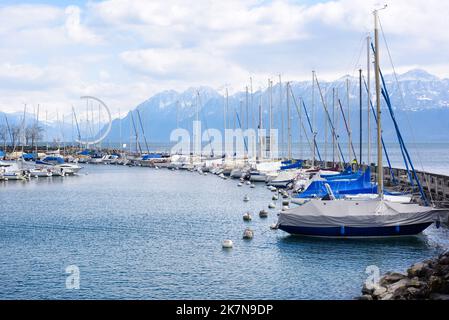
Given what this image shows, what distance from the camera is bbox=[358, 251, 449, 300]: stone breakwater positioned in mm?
20438

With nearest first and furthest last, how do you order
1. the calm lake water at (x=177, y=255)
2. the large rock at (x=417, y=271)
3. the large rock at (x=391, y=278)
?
the large rock at (x=417, y=271), the large rock at (x=391, y=278), the calm lake water at (x=177, y=255)

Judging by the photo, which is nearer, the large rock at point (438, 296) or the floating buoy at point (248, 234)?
the large rock at point (438, 296)

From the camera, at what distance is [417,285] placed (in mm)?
21422

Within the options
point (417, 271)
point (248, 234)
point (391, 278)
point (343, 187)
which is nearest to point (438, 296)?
point (417, 271)

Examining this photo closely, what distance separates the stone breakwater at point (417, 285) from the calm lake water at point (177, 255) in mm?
1546

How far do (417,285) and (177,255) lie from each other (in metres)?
13.7

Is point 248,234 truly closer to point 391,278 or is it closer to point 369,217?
point 369,217

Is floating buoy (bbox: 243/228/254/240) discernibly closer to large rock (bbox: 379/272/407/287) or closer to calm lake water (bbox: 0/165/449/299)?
calm lake water (bbox: 0/165/449/299)

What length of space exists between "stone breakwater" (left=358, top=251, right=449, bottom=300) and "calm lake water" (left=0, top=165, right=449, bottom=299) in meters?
1.55

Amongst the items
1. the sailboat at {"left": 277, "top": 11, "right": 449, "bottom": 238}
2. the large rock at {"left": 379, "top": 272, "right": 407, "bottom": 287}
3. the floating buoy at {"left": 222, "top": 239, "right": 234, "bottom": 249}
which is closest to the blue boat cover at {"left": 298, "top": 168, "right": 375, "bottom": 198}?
the sailboat at {"left": 277, "top": 11, "right": 449, "bottom": 238}

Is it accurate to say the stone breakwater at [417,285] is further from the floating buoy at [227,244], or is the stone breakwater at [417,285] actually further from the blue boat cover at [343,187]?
the blue boat cover at [343,187]

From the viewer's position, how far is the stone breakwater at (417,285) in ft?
67.1

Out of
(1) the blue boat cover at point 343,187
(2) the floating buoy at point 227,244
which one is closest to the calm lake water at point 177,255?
(2) the floating buoy at point 227,244

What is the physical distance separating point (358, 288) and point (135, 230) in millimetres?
18994
